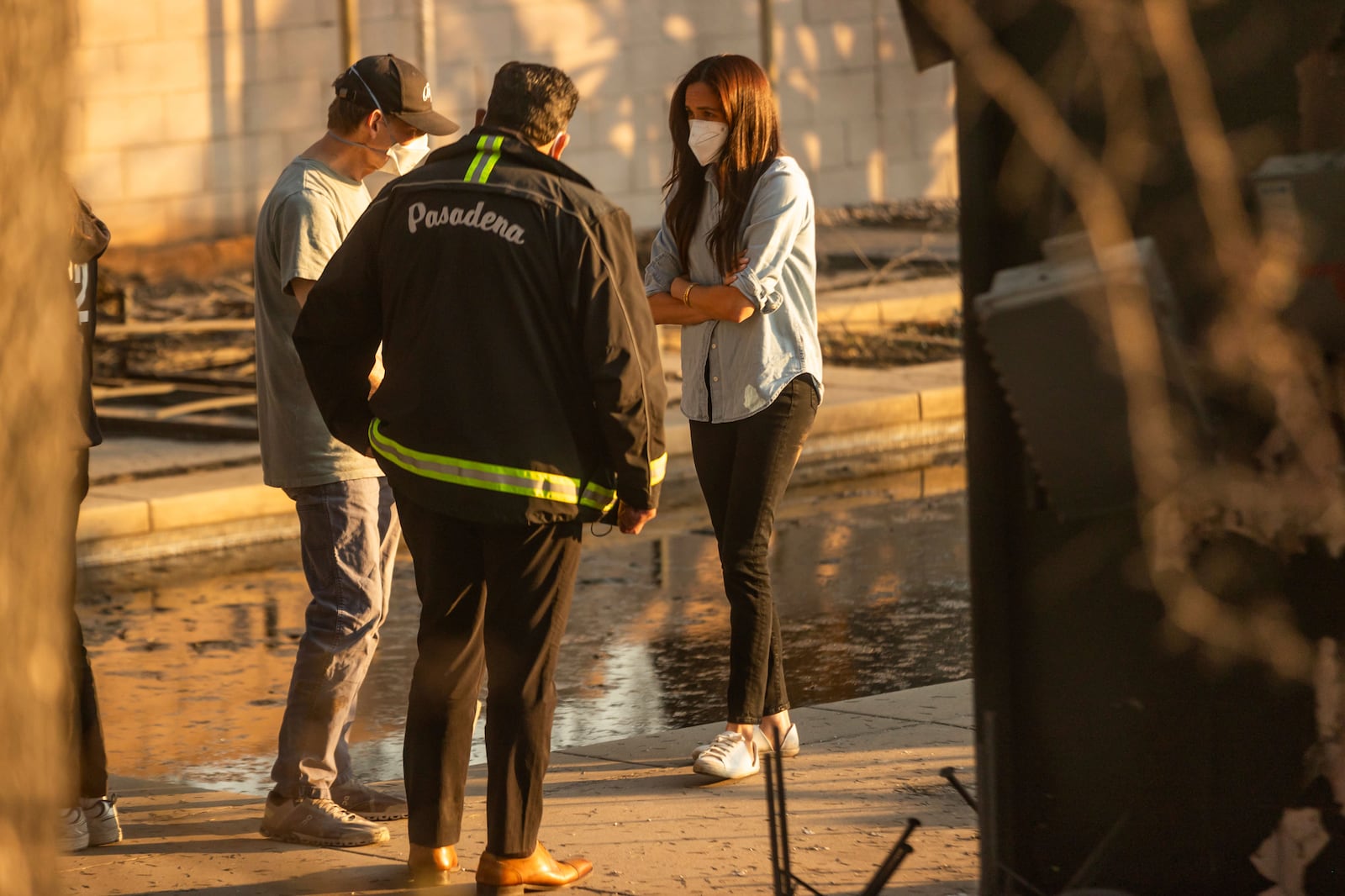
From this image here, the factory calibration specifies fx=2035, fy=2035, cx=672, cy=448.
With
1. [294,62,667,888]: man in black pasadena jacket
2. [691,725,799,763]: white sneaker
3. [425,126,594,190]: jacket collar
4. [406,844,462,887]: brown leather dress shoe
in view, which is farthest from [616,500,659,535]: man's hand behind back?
[691,725,799,763]: white sneaker

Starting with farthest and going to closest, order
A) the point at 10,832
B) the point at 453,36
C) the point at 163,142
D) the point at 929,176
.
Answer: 1. the point at 929,176
2. the point at 453,36
3. the point at 163,142
4. the point at 10,832

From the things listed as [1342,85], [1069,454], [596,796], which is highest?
[1342,85]

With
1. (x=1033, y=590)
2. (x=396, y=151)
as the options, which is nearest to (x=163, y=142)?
(x=396, y=151)

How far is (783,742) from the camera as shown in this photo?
18.1 ft

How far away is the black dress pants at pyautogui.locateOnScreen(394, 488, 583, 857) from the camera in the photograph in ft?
14.8

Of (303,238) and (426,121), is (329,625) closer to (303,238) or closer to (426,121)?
(303,238)

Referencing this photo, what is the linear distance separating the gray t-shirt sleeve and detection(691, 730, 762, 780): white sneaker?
165 cm

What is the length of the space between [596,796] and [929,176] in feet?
53.5

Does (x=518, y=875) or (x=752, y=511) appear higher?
(x=752, y=511)

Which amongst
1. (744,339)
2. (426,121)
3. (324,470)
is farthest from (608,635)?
(426,121)

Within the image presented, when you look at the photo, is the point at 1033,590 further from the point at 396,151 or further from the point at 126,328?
the point at 126,328

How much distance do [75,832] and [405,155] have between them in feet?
6.19

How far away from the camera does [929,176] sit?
68.8 ft

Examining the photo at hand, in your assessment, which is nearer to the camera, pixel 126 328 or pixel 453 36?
pixel 126 328
